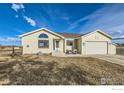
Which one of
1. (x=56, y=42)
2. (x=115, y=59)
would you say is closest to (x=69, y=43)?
(x=56, y=42)

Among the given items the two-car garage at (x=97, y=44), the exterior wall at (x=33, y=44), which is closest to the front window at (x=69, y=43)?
the two-car garage at (x=97, y=44)

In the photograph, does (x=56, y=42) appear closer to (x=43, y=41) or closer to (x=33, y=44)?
(x=43, y=41)

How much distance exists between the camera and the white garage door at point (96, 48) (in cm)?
1667

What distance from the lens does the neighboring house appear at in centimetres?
1677

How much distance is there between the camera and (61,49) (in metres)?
18.4

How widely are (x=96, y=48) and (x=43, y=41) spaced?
6.77m

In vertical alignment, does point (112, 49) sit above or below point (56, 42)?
below

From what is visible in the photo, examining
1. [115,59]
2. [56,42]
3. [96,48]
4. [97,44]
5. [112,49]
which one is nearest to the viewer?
[115,59]

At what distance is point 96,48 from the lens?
16.7 metres

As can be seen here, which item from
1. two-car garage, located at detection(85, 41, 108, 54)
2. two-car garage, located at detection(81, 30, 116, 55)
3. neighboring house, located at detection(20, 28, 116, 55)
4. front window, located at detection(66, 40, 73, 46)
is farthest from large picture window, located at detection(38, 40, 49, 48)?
two-car garage, located at detection(85, 41, 108, 54)

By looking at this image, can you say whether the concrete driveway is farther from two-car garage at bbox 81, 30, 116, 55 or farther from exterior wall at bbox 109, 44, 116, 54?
exterior wall at bbox 109, 44, 116, 54
